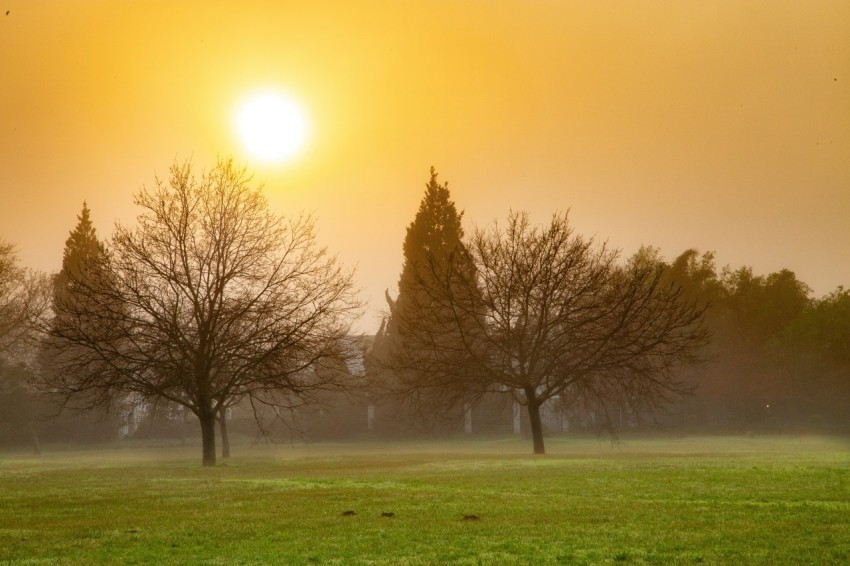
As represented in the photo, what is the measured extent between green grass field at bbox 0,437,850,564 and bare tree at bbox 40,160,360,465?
33.2 feet

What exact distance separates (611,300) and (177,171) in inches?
742

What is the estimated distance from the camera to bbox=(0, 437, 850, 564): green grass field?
1304cm

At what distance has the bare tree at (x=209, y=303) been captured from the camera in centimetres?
3941

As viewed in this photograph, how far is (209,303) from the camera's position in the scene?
133 ft

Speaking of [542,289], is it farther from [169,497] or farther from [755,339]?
[755,339]

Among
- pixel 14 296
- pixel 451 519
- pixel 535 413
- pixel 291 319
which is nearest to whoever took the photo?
pixel 451 519

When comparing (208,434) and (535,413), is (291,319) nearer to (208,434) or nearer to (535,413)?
(208,434)

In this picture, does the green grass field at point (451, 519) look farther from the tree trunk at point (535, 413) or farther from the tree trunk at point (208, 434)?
the tree trunk at point (535, 413)

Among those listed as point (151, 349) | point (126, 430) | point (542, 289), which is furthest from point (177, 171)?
point (126, 430)

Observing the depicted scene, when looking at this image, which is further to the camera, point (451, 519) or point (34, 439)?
point (34, 439)

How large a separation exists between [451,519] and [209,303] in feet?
84.0

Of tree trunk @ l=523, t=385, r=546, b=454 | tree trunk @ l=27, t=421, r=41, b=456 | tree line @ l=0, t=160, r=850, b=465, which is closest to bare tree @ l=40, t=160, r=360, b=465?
tree line @ l=0, t=160, r=850, b=465

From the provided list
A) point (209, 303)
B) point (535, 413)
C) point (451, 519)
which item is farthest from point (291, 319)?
point (451, 519)

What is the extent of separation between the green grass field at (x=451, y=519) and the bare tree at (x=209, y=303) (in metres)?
10.1
